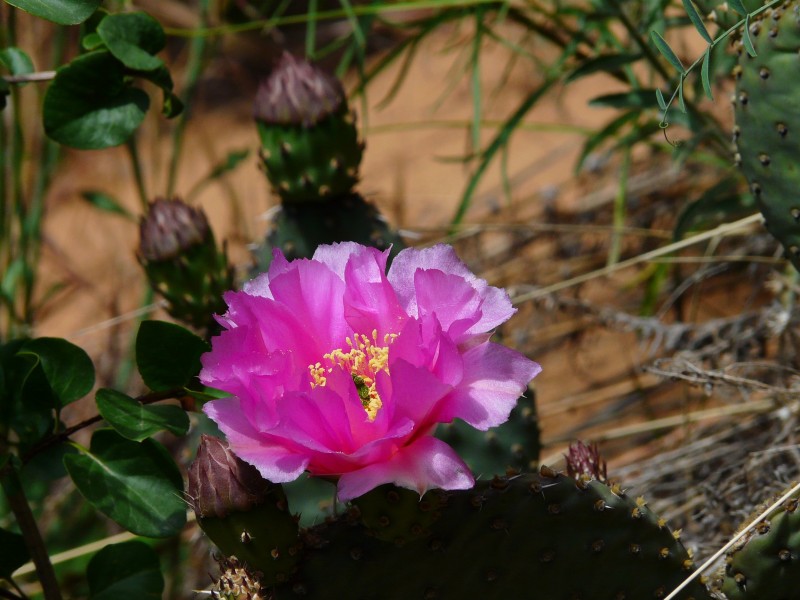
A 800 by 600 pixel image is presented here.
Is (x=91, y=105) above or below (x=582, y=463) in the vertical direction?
above

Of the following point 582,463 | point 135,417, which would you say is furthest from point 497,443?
point 135,417

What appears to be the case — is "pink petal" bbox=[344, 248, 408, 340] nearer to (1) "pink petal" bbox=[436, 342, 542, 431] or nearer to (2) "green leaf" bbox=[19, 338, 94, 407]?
(1) "pink petal" bbox=[436, 342, 542, 431]

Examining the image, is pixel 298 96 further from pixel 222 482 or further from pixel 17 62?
pixel 222 482

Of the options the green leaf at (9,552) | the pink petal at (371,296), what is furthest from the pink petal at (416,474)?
the green leaf at (9,552)

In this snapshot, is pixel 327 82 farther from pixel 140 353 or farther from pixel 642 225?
pixel 642 225

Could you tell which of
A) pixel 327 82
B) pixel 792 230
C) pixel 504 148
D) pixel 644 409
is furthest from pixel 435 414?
pixel 644 409
